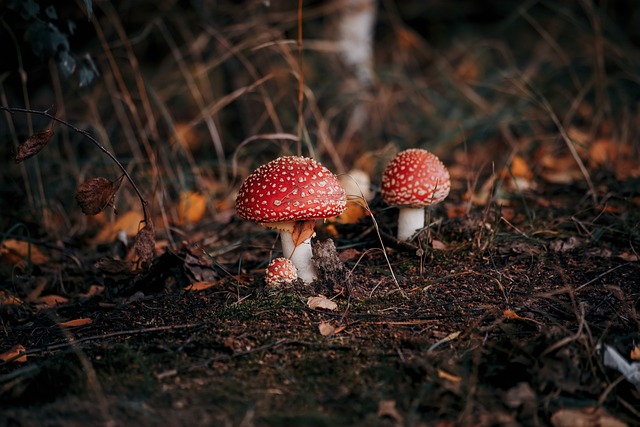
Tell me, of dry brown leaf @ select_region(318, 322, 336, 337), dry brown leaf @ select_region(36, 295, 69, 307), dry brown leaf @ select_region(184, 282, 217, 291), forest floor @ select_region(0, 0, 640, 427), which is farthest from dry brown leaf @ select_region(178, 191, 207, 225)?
dry brown leaf @ select_region(318, 322, 336, 337)

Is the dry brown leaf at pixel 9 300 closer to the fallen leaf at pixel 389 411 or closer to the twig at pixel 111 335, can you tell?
the twig at pixel 111 335

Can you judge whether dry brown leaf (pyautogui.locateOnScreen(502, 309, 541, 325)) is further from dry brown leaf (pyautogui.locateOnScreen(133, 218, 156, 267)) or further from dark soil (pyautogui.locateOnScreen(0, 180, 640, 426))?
dry brown leaf (pyautogui.locateOnScreen(133, 218, 156, 267))

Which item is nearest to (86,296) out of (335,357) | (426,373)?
(335,357)

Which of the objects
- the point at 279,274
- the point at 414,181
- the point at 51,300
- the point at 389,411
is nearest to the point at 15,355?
the point at 51,300

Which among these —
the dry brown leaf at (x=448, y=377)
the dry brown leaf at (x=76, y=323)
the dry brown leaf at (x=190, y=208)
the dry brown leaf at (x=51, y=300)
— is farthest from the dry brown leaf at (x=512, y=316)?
the dry brown leaf at (x=190, y=208)

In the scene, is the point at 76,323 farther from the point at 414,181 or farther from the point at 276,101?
the point at 276,101

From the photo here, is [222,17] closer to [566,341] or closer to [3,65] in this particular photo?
[3,65]
